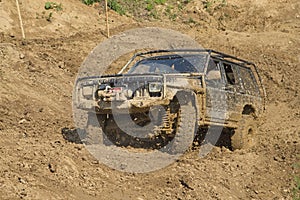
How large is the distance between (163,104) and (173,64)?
4.99 feet

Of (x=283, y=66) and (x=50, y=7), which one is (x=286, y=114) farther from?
(x=50, y=7)

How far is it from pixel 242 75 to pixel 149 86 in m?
2.94

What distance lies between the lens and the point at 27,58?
1183 cm

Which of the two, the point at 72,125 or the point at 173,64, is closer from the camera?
the point at 173,64

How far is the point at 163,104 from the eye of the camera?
612cm

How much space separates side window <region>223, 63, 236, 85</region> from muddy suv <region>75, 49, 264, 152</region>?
0.40ft

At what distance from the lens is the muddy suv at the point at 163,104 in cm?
621

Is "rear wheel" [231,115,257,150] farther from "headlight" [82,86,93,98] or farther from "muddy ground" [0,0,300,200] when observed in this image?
"headlight" [82,86,93,98]

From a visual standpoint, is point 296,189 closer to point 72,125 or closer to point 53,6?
point 72,125

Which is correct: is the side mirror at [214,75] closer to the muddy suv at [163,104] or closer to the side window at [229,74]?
the muddy suv at [163,104]

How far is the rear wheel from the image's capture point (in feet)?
24.7

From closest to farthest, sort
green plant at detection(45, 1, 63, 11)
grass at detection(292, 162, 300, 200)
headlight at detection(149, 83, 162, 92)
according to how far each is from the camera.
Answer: grass at detection(292, 162, 300, 200) < headlight at detection(149, 83, 162, 92) < green plant at detection(45, 1, 63, 11)

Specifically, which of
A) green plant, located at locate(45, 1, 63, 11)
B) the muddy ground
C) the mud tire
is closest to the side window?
the muddy ground

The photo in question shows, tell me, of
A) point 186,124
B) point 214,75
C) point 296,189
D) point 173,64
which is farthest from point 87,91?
point 296,189
